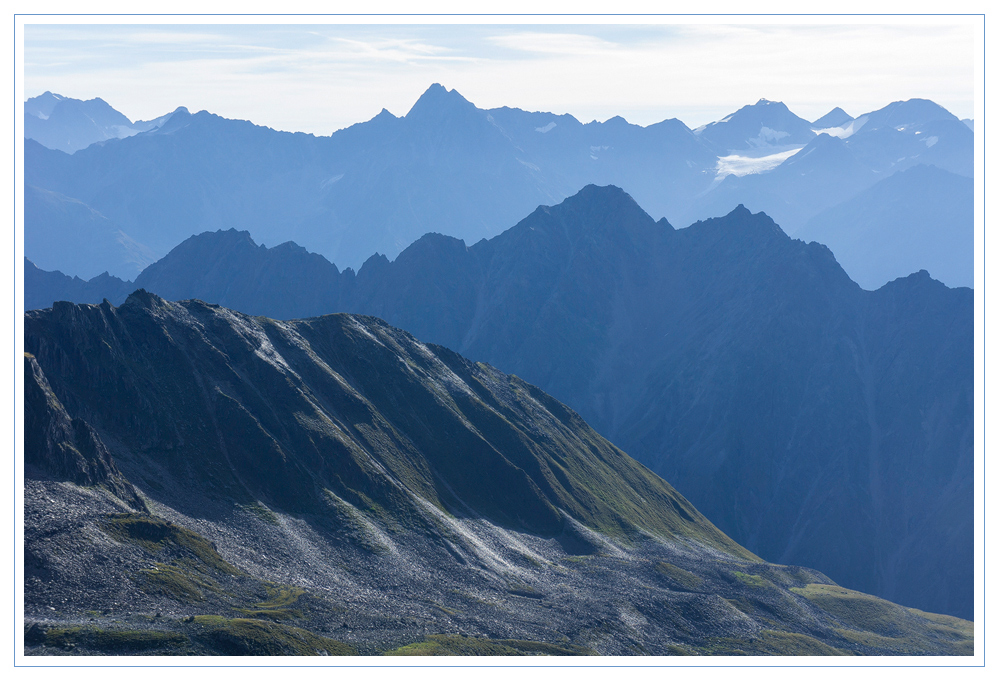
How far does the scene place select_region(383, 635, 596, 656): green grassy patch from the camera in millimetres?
103562

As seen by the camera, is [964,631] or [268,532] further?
[964,631]

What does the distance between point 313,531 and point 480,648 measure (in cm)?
4207

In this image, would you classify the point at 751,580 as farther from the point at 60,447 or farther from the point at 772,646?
the point at 60,447

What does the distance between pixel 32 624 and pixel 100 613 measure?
298 inches

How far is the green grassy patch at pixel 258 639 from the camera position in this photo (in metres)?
93.1

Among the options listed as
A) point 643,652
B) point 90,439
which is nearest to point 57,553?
point 90,439

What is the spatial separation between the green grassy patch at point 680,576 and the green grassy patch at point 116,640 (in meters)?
98.3

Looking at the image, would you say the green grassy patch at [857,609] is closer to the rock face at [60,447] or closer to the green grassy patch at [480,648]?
the green grassy patch at [480,648]

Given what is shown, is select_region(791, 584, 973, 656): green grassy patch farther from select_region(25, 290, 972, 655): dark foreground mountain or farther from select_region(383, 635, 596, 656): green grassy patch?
select_region(383, 635, 596, 656): green grassy patch

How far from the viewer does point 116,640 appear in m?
88.4

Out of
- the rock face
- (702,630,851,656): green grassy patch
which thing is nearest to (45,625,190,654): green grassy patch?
the rock face

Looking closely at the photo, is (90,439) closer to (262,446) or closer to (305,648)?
(262,446)
